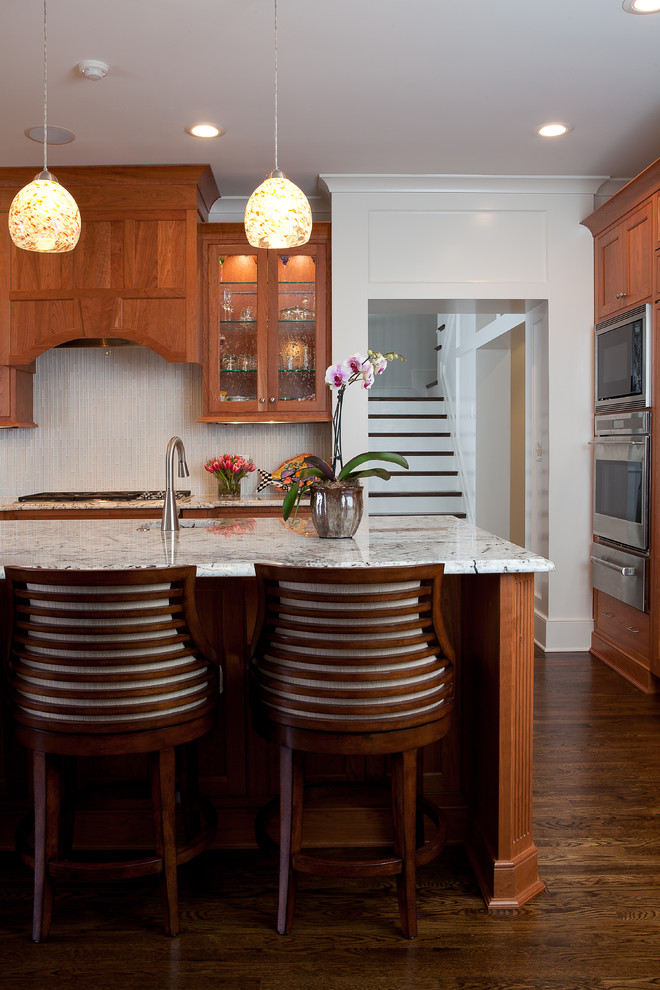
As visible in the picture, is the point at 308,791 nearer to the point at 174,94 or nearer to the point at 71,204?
the point at 71,204

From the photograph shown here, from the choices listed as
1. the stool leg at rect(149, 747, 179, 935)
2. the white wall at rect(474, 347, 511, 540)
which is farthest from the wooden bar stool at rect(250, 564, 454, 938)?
the white wall at rect(474, 347, 511, 540)

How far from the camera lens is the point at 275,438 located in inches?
192

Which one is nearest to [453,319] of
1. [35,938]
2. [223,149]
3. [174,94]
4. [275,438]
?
[275,438]

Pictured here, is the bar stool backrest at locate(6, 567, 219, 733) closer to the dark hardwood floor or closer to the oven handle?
the dark hardwood floor

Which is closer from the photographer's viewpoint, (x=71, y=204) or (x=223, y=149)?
(x=71, y=204)

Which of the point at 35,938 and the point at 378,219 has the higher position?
the point at 378,219

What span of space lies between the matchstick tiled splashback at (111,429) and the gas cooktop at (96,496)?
0.17 m

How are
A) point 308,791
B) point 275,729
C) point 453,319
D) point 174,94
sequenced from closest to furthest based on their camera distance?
point 275,729, point 308,791, point 174,94, point 453,319

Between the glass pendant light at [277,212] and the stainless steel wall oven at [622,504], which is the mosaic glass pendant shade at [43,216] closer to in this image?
the glass pendant light at [277,212]

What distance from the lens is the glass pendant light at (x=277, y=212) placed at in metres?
2.17

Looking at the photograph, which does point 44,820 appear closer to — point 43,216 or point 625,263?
point 43,216

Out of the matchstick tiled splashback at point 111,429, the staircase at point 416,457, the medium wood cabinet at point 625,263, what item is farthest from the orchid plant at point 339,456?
the staircase at point 416,457

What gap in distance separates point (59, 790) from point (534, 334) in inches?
154

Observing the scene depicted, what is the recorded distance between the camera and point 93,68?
10.2ft
